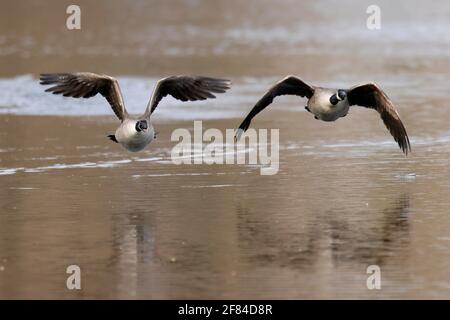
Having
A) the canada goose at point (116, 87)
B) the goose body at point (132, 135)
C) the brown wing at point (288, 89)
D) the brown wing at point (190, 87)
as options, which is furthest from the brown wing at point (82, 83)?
the brown wing at point (288, 89)

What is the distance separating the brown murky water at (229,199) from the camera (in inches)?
462

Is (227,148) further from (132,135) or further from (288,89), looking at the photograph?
(132,135)

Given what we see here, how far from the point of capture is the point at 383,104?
17.1 meters

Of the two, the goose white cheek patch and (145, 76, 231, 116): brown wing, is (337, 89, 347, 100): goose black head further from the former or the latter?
the goose white cheek patch

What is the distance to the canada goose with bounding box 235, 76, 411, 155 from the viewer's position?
16.3 meters

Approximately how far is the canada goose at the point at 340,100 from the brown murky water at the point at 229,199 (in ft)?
2.32

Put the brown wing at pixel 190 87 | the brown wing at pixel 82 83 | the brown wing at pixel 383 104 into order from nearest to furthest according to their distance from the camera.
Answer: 1. the brown wing at pixel 190 87
2. the brown wing at pixel 82 83
3. the brown wing at pixel 383 104

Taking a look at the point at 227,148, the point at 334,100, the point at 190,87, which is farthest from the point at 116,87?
the point at 227,148

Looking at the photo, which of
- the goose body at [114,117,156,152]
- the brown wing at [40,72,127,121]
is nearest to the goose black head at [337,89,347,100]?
the goose body at [114,117,156,152]

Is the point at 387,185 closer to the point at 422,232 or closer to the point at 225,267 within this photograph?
the point at 422,232

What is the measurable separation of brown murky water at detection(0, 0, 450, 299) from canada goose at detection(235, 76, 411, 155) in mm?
707

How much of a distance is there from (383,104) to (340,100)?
107 centimetres

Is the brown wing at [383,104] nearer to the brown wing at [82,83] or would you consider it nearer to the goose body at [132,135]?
the goose body at [132,135]
